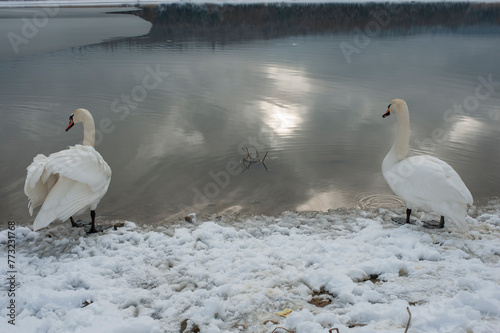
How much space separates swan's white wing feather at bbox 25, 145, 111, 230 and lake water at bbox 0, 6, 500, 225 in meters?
1.14

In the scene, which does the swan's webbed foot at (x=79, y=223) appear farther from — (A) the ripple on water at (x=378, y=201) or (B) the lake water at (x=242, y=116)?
(A) the ripple on water at (x=378, y=201)

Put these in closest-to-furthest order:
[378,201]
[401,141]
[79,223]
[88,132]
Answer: [79,223] < [401,141] < [88,132] < [378,201]

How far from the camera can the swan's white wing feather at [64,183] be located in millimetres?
4512

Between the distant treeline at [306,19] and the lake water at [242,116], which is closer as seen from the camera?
the lake water at [242,116]

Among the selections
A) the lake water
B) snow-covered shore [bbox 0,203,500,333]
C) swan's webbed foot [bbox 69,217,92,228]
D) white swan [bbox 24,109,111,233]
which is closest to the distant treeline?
the lake water

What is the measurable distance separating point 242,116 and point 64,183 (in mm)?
6756

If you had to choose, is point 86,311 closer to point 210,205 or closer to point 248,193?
point 210,205

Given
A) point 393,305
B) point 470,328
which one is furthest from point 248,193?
point 470,328

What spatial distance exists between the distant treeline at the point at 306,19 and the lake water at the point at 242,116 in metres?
8.10

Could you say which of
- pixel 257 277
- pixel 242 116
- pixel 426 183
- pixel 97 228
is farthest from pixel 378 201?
pixel 242 116

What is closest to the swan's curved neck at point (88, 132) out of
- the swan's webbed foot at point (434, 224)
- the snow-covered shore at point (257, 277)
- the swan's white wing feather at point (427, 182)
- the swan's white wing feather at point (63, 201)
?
the swan's white wing feather at point (63, 201)

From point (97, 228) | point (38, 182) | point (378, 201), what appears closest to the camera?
point (38, 182)

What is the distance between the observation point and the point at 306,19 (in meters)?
37.4

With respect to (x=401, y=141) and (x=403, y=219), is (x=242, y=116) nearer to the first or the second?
(x=401, y=141)
